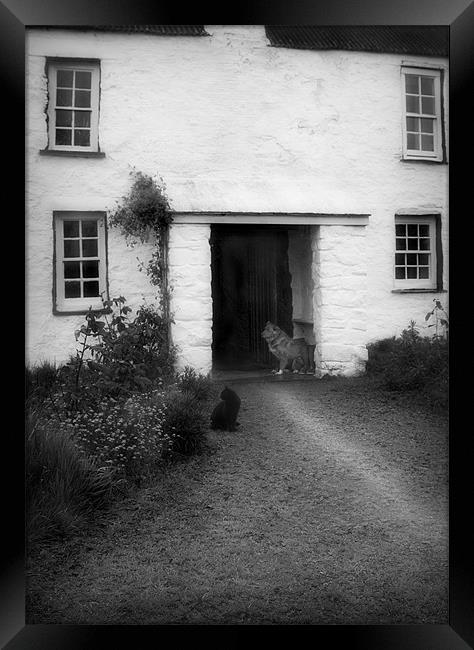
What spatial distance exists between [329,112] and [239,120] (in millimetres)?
422

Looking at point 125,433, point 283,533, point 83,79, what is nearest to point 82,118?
point 83,79

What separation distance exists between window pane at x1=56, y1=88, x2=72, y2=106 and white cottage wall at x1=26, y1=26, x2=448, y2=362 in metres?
0.06

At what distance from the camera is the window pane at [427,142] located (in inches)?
98.3

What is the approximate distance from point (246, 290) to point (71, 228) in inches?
33.1

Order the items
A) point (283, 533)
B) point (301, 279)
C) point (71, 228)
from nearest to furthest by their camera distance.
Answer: point (283, 533)
point (71, 228)
point (301, 279)

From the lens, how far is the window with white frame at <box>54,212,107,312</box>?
249cm

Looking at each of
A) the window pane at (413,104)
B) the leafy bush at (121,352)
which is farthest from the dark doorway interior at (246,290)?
the window pane at (413,104)

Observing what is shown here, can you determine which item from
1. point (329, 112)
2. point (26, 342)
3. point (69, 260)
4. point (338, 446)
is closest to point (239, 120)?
A: point (329, 112)

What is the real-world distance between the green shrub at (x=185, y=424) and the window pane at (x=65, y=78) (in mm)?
1468

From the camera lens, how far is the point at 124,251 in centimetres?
256

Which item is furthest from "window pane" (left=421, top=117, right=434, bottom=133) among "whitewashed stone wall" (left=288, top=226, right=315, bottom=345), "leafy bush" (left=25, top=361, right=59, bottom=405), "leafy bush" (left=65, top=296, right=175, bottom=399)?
"leafy bush" (left=25, top=361, right=59, bottom=405)

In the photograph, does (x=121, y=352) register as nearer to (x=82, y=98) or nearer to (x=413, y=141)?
Answer: (x=82, y=98)

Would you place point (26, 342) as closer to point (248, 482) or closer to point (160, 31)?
point (248, 482)

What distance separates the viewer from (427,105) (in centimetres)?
254
